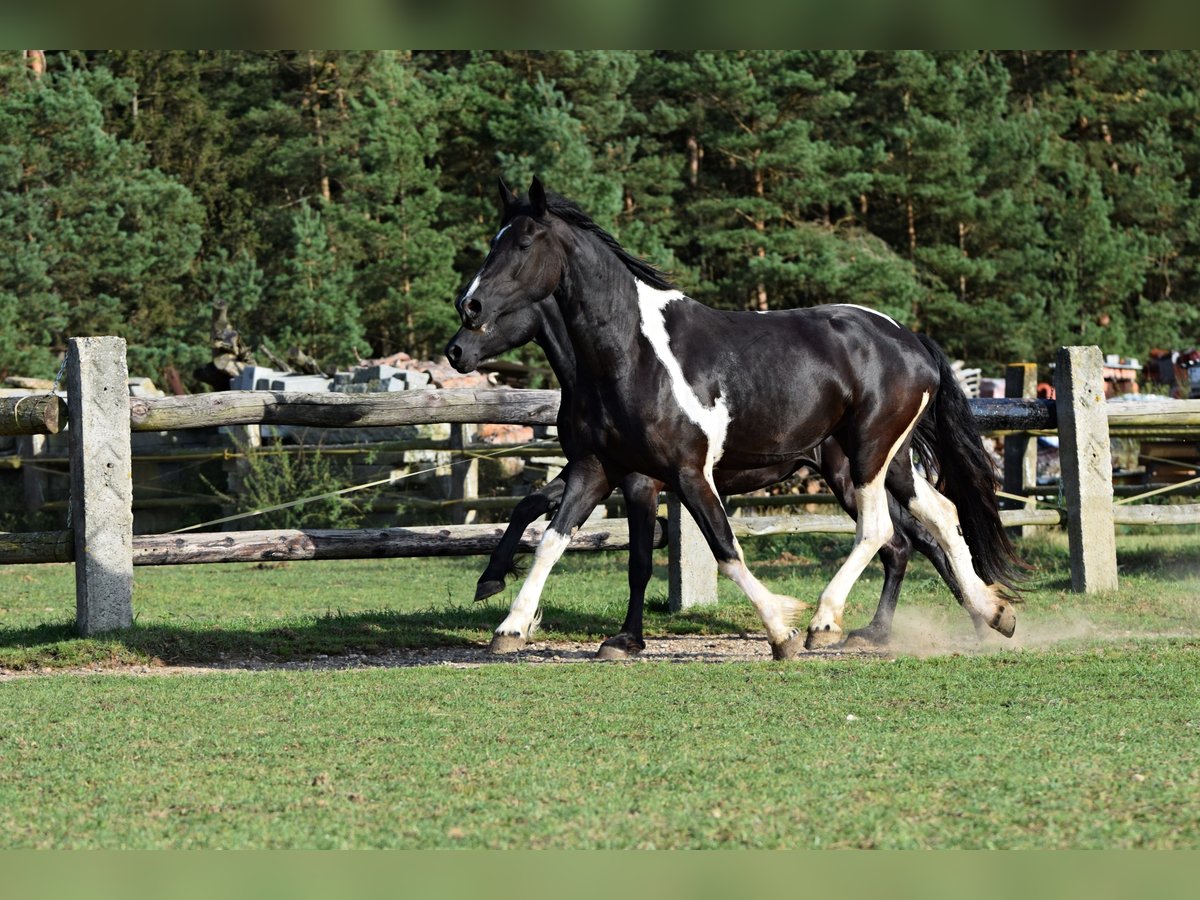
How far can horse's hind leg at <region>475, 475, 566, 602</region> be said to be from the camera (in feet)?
26.5

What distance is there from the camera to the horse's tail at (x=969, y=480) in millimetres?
8391

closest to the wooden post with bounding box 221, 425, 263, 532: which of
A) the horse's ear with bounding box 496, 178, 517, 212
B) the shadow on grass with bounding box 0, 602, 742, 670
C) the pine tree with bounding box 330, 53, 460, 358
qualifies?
the shadow on grass with bounding box 0, 602, 742, 670

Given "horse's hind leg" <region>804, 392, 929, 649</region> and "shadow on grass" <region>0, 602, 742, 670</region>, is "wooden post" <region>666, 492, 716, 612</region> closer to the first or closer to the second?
"shadow on grass" <region>0, 602, 742, 670</region>

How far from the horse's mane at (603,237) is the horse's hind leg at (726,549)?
106 cm

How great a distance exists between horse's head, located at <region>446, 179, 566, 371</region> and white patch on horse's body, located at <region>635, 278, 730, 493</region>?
50 cm

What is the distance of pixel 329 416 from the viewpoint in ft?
29.2

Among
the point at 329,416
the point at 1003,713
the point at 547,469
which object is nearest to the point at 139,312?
the point at 547,469

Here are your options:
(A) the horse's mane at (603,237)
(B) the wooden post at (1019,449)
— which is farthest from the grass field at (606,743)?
(B) the wooden post at (1019,449)

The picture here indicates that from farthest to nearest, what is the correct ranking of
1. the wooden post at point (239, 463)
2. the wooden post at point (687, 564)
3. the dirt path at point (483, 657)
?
the wooden post at point (239, 463) → the wooden post at point (687, 564) → the dirt path at point (483, 657)

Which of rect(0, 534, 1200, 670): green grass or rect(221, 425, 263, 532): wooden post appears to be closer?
rect(0, 534, 1200, 670): green grass

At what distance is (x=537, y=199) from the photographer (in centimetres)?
734

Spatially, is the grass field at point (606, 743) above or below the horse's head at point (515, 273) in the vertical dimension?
below

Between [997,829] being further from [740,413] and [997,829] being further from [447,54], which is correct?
[447,54]

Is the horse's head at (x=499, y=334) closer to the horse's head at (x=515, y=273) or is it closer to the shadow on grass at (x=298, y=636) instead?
the horse's head at (x=515, y=273)
